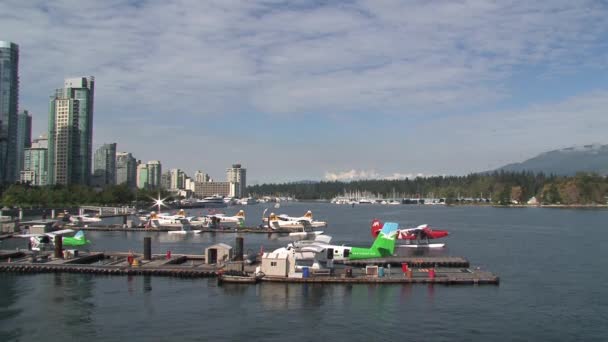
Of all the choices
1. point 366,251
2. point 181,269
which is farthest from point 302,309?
point 366,251

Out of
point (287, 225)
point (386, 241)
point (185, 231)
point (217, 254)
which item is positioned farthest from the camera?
point (287, 225)

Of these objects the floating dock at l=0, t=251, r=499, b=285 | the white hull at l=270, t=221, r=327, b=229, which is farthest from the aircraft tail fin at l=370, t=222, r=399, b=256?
the white hull at l=270, t=221, r=327, b=229

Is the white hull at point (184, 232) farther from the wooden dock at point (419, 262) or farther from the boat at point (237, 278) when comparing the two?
the boat at point (237, 278)

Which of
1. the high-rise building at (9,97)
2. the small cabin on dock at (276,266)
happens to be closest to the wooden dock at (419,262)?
the small cabin on dock at (276,266)

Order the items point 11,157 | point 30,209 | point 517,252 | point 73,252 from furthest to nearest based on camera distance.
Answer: point 11,157 < point 30,209 < point 517,252 < point 73,252

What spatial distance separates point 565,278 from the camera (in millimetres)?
39250

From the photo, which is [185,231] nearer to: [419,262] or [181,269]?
[181,269]

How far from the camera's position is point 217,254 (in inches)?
1682

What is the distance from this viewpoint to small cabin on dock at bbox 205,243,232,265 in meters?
42.3

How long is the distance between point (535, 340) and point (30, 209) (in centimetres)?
10618

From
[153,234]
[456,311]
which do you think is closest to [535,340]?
[456,311]

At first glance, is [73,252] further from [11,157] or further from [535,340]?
[11,157]

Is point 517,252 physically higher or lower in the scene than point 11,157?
lower

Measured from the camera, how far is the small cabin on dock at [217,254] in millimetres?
42312
